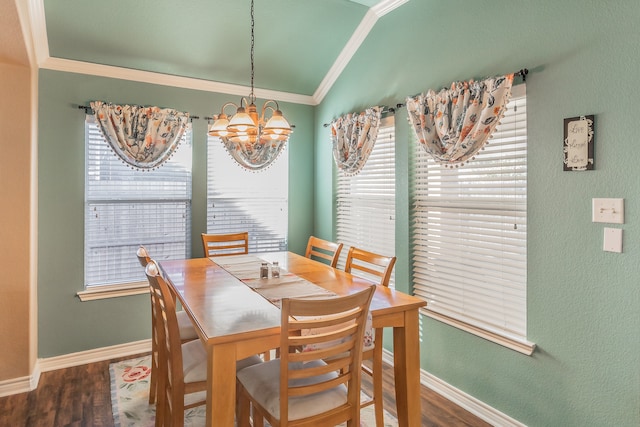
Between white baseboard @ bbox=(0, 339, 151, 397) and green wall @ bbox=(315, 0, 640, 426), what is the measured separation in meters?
2.48

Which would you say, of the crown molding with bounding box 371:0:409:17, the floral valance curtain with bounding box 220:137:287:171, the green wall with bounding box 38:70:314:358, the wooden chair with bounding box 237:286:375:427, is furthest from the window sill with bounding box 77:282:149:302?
the crown molding with bounding box 371:0:409:17

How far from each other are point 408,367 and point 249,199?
240 cm

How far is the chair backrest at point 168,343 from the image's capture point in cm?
175

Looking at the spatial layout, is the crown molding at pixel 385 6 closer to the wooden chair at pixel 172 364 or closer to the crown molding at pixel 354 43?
the crown molding at pixel 354 43

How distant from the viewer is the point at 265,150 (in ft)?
12.4

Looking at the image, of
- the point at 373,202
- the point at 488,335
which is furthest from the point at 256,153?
the point at 488,335

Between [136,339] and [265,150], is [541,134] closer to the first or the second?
[265,150]

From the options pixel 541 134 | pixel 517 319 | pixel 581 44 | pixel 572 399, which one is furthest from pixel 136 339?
pixel 581 44

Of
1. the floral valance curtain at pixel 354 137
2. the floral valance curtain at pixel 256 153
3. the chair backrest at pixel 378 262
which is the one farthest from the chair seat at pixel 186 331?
the floral valance curtain at pixel 354 137

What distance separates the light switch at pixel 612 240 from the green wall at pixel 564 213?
24mm

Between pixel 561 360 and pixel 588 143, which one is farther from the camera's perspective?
pixel 561 360

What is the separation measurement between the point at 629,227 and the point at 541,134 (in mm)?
608

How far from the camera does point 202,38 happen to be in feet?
10.3

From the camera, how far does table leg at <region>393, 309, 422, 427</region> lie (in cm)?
196
